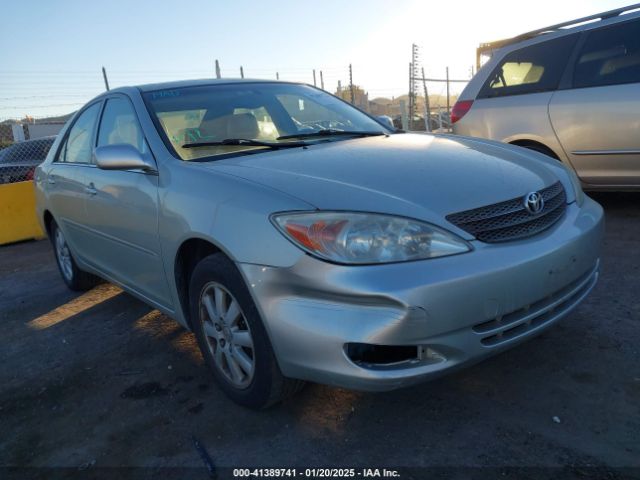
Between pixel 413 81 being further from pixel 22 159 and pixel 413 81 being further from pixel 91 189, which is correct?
pixel 91 189

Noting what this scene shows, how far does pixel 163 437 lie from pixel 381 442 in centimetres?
93

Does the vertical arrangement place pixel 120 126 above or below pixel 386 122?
above

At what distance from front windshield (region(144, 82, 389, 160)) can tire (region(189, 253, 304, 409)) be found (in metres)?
0.69

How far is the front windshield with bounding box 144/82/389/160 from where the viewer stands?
2.86 metres

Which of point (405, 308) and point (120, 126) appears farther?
point (120, 126)

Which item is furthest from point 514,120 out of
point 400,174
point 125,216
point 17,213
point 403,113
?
point 403,113

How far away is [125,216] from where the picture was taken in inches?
115

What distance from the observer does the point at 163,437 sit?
7.52 ft

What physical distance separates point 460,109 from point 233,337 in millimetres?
4056

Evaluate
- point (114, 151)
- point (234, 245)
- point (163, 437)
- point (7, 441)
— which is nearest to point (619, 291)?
point (234, 245)

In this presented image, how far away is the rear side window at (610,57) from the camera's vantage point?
4395 millimetres

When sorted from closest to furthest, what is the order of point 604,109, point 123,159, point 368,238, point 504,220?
point 368,238 → point 504,220 → point 123,159 → point 604,109

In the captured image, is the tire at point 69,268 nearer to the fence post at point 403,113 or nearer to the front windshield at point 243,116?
the front windshield at point 243,116

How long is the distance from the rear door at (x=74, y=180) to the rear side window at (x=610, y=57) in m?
3.97
